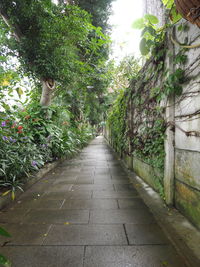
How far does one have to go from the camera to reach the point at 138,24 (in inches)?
65.8

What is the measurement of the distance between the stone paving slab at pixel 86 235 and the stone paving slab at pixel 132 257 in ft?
0.31

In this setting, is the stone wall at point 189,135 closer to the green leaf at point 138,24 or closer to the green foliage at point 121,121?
the green leaf at point 138,24

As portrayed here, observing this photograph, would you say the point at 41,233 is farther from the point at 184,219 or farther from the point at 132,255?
the point at 184,219

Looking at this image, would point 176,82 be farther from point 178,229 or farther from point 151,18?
point 178,229

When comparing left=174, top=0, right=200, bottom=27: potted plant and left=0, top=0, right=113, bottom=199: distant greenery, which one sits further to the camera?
left=0, top=0, right=113, bottom=199: distant greenery

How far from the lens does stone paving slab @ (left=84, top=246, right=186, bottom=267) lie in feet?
4.27

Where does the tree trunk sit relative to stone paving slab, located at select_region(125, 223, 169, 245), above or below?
above

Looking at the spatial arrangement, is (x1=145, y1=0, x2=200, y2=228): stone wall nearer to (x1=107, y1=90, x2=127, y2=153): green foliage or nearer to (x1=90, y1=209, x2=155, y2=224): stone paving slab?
(x1=90, y1=209, x2=155, y2=224): stone paving slab

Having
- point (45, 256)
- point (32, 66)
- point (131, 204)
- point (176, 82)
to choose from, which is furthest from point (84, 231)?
point (32, 66)

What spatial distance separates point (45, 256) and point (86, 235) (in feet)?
1.43

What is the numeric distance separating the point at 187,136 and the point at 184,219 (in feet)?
3.19

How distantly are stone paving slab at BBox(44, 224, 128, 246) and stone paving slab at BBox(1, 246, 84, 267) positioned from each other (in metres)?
0.09

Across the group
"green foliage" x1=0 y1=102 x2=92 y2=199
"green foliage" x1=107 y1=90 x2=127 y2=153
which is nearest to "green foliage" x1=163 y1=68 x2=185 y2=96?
"green foliage" x1=0 y1=102 x2=92 y2=199

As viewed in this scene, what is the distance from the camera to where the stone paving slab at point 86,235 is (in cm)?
156
